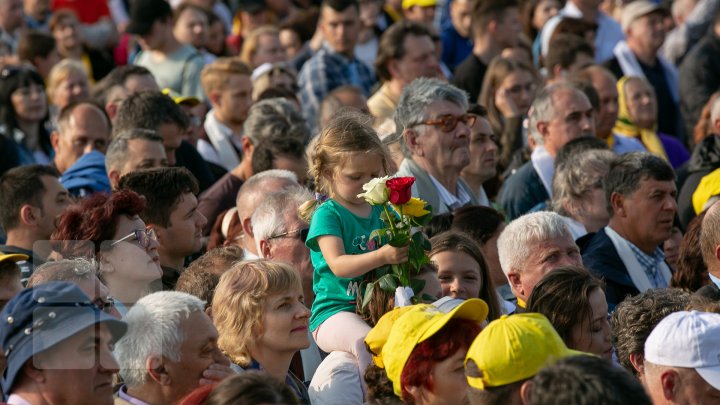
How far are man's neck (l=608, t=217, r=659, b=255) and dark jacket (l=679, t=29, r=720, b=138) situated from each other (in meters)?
5.04

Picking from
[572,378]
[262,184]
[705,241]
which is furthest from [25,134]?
[572,378]

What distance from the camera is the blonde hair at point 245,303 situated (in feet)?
19.3

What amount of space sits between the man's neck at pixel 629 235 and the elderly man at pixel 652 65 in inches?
207

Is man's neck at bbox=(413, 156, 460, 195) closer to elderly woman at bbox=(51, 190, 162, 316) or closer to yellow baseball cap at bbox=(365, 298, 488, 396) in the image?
elderly woman at bbox=(51, 190, 162, 316)

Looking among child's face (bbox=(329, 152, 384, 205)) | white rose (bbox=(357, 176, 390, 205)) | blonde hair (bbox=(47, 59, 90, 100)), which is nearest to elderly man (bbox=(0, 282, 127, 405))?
white rose (bbox=(357, 176, 390, 205))

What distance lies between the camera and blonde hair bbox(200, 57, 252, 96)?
11461 mm

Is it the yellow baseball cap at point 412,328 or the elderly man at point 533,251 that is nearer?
the yellow baseball cap at point 412,328

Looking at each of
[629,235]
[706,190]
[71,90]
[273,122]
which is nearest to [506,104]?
[273,122]

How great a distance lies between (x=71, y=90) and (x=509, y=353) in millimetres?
8291

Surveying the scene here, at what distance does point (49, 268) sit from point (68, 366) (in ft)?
4.05

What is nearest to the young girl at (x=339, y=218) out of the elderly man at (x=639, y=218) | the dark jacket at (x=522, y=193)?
the elderly man at (x=639, y=218)

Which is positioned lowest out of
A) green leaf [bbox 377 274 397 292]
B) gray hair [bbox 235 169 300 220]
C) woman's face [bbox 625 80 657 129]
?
A: woman's face [bbox 625 80 657 129]

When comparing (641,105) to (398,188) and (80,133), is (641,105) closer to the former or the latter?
(80,133)

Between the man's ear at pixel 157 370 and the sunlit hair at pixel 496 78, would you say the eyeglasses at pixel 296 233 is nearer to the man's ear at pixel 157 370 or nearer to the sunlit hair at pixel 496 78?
the man's ear at pixel 157 370
